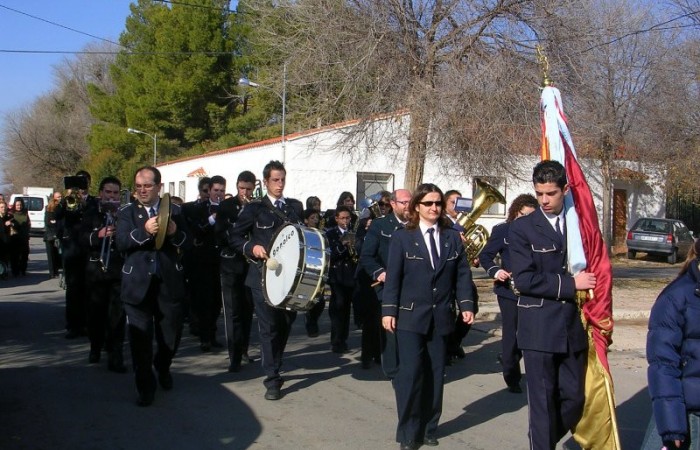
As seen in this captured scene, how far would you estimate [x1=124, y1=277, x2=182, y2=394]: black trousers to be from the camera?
6.76 metres

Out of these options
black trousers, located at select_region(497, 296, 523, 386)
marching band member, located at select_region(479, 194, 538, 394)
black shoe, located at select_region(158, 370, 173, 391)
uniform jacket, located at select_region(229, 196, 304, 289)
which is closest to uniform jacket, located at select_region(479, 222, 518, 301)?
marching band member, located at select_region(479, 194, 538, 394)

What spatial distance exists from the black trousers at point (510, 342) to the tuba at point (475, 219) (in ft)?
5.34

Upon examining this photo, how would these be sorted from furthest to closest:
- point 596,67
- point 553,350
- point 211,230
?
point 596,67 → point 211,230 → point 553,350

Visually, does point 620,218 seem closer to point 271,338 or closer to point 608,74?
point 608,74

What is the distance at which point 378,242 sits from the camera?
784cm

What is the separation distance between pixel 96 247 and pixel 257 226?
85.6 inches

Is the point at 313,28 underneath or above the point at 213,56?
underneath

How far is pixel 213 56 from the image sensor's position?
42719mm

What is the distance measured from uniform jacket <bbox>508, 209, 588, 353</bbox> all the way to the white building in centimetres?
1205

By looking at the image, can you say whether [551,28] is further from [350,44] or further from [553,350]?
[553,350]

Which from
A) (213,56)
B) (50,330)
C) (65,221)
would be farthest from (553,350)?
(213,56)

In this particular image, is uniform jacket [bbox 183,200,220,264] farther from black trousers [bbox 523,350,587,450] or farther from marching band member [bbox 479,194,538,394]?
black trousers [bbox 523,350,587,450]

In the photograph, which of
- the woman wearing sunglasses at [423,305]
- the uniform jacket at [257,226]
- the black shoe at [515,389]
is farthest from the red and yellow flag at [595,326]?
the uniform jacket at [257,226]

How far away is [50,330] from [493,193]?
627 cm
